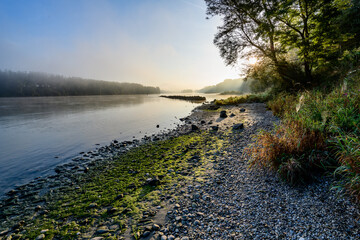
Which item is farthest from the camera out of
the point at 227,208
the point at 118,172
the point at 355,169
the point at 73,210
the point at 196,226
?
the point at 118,172

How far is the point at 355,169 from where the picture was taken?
2949 mm

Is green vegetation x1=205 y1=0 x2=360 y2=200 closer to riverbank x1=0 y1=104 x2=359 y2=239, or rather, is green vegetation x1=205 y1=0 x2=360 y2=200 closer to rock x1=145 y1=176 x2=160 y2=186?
riverbank x1=0 y1=104 x2=359 y2=239

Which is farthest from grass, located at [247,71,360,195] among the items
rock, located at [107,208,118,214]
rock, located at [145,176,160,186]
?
rock, located at [107,208,118,214]

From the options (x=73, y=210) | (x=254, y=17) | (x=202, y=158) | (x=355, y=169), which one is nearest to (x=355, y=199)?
(x=355, y=169)

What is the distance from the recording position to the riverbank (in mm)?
2910

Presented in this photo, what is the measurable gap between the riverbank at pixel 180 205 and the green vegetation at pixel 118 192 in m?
0.03

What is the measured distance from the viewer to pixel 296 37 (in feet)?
51.4

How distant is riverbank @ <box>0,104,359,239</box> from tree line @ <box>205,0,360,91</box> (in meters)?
13.2

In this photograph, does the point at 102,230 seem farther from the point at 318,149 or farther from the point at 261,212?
the point at 318,149

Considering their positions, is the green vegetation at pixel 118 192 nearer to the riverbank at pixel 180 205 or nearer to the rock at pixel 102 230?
the riverbank at pixel 180 205

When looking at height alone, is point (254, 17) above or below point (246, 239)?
above

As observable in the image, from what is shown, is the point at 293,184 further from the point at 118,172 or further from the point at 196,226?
the point at 118,172

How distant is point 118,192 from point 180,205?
2.40 m

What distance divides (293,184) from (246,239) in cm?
201
